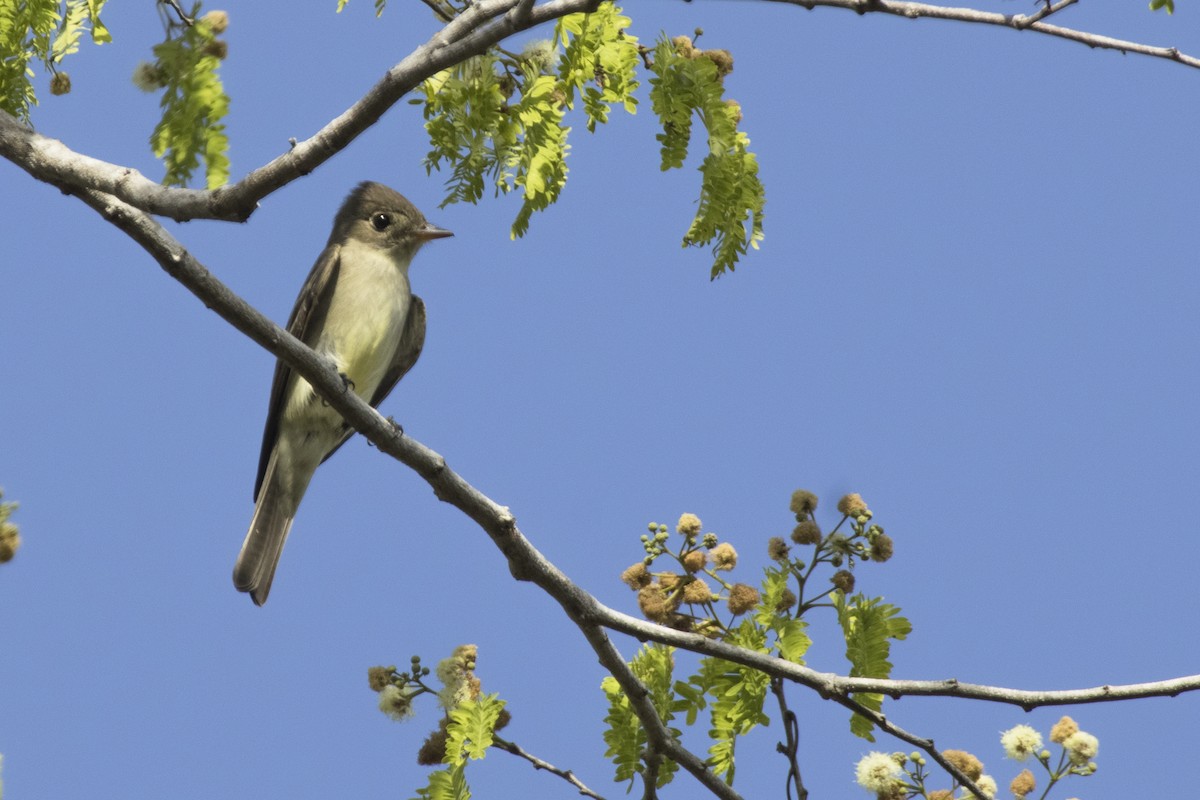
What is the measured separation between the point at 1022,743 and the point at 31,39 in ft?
13.3

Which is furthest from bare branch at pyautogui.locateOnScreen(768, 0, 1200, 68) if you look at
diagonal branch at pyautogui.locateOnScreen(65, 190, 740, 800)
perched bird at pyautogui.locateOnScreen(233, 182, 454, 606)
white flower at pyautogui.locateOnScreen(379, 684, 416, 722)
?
perched bird at pyautogui.locateOnScreen(233, 182, 454, 606)

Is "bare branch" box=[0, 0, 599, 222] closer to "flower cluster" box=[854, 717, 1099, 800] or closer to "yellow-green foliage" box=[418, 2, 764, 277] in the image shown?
"yellow-green foliage" box=[418, 2, 764, 277]

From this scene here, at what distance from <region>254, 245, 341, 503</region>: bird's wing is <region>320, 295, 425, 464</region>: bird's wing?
1.72 feet

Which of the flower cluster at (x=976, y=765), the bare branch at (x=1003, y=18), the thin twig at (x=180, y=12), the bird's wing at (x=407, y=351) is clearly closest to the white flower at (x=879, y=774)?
the flower cluster at (x=976, y=765)

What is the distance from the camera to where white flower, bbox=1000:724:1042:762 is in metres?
4.10

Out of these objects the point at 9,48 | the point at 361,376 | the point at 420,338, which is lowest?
the point at 9,48

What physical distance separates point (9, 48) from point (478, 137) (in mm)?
1599

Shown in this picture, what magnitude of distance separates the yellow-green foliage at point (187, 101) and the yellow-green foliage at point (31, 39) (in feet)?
5.76

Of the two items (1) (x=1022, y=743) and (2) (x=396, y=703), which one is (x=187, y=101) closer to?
(2) (x=396, y=703)

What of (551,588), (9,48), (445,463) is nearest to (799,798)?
(551,588)

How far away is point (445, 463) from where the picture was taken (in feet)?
15.3

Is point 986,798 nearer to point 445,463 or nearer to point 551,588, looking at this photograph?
point 551,588

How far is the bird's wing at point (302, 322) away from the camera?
7168 mm

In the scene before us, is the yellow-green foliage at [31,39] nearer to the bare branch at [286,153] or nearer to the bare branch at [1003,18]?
the bare branch at [286,153]
